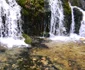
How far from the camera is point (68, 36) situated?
13117 millimetres

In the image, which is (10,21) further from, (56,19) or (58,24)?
(58,24)

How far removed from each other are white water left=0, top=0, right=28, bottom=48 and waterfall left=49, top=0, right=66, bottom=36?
2101mm

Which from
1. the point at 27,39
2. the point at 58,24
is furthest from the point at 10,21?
the point at 58,24

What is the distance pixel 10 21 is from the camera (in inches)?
473

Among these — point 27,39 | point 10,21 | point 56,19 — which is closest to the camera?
point 27,39

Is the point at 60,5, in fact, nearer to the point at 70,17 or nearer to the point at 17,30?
the point at 70,17

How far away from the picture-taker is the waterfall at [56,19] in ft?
42.8

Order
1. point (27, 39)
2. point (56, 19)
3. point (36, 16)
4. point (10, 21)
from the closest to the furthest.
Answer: point (27, 39)
point (10, 21)
point (36, 16)
point (56, 19)

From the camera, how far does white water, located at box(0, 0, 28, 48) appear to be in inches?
464

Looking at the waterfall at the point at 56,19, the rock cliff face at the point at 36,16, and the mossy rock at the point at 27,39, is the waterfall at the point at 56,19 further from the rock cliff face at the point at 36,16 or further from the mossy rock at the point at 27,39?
the mossy rock at the point at 27,39

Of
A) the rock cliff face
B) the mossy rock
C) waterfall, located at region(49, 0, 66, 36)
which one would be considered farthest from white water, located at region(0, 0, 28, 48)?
waterfall, located at region(49, 0, 66, 36)

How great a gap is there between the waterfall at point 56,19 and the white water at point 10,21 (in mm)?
2101

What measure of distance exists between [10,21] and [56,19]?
2933 millimetres

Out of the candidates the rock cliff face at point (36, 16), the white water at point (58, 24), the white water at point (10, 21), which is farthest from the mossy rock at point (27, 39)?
the white water at point (58, 24)
